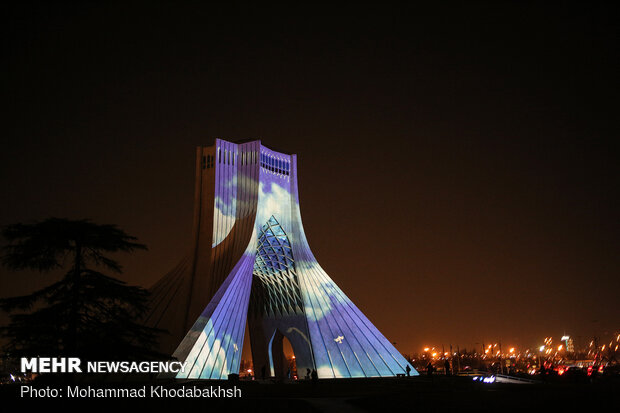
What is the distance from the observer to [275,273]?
106ft

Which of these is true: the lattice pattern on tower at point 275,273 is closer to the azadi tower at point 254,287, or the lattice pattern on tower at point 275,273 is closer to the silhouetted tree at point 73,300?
the azadi tower at point 254,287

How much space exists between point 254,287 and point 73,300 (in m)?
21.2

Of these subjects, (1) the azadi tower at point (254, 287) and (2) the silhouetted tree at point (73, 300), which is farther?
(1) the azadi tower at point (254, 287)

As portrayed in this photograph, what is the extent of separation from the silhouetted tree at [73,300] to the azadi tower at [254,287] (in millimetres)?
10641

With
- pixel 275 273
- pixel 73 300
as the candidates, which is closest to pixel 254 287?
pixel 275 273

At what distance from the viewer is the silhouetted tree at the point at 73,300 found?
40.2 feet

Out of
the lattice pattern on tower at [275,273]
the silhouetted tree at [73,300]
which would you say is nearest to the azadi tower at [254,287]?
the lattice pattern on tower at [275,273]

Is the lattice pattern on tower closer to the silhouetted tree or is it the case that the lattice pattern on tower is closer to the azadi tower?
the azadi tower

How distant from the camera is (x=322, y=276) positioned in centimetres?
3098

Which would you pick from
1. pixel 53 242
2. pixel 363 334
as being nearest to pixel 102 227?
pixel 53 242

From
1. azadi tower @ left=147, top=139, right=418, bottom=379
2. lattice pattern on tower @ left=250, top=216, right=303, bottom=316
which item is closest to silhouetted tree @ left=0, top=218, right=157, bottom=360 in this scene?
azadi tower @ left=147, top=139, right=418, bottom=379

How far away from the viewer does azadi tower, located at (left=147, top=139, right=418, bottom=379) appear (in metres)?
25.2

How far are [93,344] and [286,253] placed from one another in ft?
63.3

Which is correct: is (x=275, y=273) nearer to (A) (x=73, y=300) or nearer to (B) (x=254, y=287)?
(B) (x=254, y=287)
